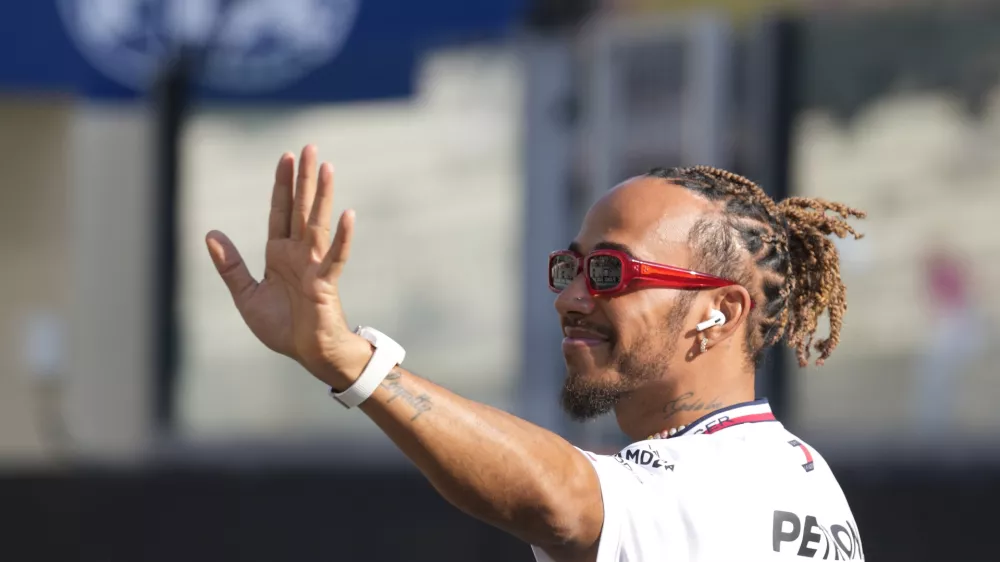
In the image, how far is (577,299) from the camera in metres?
2.76

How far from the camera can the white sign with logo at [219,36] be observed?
25.6 feet

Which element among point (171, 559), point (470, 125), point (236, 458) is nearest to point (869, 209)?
point (470, 125)

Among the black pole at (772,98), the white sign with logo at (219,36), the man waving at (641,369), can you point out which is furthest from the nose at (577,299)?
the white sign with logo at (219,36)

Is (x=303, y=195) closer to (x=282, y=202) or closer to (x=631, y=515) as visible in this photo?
(x=282, y=202)

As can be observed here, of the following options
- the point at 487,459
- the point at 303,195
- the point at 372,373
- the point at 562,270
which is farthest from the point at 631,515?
the point at 303,195

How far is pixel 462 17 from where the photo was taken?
7496 mm

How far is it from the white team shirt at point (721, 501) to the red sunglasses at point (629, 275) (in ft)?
0.88

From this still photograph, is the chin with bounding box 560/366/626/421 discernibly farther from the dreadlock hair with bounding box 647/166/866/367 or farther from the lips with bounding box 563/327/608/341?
the dreadlock hair with bounding box 647/166/866/367

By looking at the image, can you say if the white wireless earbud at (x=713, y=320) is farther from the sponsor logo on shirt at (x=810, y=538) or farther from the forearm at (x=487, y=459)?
the forearm at (x=487, y=459)

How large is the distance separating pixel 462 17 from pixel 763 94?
5.49 ft

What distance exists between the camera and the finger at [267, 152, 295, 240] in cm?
231

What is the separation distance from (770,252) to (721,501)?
657 mm

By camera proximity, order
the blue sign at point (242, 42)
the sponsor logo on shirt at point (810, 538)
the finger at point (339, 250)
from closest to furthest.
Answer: the finger at point (339, 250) < the sponsor logo on shirt at point (810, 538) < the blue sign at point (242, 42)

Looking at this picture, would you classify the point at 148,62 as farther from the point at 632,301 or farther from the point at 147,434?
the point at 632,301
